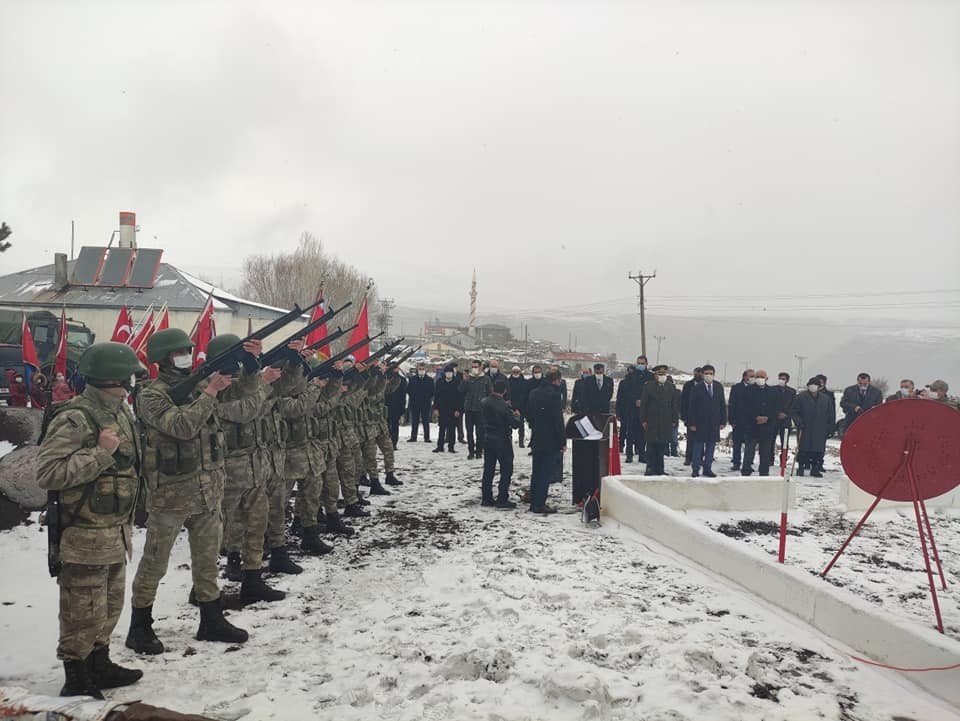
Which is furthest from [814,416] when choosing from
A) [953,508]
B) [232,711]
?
[232,711]

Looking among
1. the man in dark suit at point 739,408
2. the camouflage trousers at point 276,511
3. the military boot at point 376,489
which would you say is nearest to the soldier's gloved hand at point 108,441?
the camouflage trousers at point 276,511

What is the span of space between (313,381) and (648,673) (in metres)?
4.50

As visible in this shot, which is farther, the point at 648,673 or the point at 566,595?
the point at 566,595

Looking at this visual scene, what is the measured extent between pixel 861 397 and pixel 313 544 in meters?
10.4

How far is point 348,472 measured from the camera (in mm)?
7254

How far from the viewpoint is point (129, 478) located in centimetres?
333

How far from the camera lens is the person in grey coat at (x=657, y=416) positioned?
9.72m

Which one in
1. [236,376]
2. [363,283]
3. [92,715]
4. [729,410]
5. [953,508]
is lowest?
[953,508]

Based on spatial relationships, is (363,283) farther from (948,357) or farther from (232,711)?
(948,357)

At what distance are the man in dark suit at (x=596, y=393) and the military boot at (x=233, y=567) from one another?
7251 millimetres

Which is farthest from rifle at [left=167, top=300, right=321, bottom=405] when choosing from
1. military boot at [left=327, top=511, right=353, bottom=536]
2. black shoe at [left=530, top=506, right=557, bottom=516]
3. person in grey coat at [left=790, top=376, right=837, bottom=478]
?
person in grey coat at [left=790, top=376, right=837, bottom=478]

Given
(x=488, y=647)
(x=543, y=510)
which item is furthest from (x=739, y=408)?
(x=488, y=647)

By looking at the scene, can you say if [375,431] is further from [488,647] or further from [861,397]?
[861,397]

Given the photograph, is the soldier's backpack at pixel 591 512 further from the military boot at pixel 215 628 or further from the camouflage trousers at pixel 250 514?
the military boot at pixel 215 628
